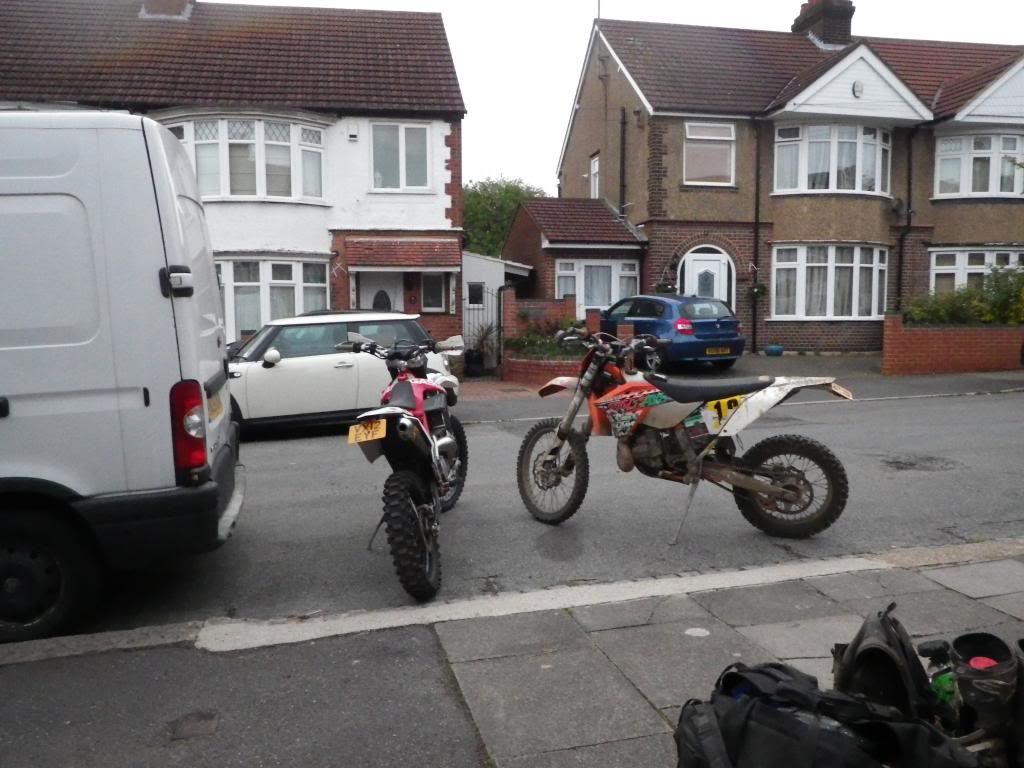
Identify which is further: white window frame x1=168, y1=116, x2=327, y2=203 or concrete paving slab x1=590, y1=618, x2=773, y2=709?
white window frame x1=168, y1=116, x2=327, y2=203

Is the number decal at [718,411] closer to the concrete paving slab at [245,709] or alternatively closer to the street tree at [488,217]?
the concrete paving slab at [245,709]

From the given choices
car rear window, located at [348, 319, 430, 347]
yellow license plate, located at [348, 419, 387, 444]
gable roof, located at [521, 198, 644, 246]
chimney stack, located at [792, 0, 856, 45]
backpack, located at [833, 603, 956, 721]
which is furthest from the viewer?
chimney stack, located at [792, 0, 856, 45]

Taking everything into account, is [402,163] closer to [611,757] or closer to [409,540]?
[409,540]

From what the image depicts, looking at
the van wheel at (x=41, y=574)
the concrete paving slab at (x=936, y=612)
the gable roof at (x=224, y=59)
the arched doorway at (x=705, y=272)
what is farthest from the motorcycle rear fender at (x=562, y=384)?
the arched doorway at (x=705, y=272)

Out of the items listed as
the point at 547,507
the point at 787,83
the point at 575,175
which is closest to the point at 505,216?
the point at 575,175

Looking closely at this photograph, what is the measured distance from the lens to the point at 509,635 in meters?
4.43

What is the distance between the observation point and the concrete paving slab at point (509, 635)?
4242mm

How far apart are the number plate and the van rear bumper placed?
1.52 ft

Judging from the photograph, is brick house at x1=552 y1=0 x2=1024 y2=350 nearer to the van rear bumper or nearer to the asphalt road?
the asphalt road

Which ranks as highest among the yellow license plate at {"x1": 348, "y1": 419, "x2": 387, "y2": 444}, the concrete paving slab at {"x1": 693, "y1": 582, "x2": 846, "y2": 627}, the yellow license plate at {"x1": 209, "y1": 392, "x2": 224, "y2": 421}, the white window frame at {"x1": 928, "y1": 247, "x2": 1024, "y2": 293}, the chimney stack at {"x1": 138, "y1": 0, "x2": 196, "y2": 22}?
the chimney stack at {"x1": 138, "y1": 0, "x2": 196, "y2": 22}

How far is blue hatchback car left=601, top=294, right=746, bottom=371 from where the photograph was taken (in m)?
18.1

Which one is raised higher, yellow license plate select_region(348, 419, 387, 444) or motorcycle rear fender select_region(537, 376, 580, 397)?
motorcycle rear fender select_region(537, 376, 580, 397)

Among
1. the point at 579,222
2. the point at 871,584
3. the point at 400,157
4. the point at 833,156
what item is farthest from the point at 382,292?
the point at 871,584

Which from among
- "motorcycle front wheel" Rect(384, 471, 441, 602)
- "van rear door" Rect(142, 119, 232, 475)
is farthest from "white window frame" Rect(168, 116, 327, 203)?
"motorcycle front wheel" Rect(384, 471, 441, 602)
